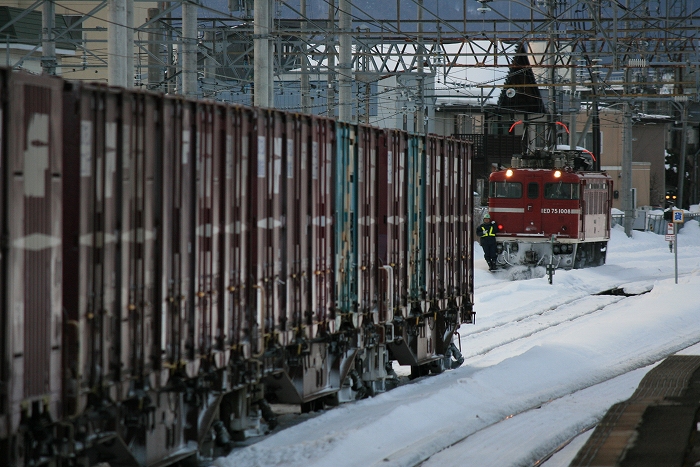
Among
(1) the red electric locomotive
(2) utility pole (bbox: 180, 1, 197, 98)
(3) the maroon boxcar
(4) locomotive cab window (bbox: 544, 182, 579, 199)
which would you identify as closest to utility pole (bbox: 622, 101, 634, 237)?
(1) the red electric locomotive

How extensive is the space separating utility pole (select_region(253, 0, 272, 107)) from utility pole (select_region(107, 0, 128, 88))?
204 inches

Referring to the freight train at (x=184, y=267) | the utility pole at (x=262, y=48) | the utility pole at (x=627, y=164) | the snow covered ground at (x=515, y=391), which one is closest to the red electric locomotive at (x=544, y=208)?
the snow covered ground at (x=515, y=391)

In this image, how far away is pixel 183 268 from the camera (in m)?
8.66

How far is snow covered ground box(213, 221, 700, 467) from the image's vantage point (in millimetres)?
10055

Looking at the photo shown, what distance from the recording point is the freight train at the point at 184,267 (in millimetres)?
6855

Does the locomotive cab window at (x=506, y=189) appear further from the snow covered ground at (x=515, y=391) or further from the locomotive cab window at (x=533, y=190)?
the snow covered ground at (x=515, y=391)

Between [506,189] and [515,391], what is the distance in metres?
20.9

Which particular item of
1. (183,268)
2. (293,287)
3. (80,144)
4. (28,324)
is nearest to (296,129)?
(293,287)

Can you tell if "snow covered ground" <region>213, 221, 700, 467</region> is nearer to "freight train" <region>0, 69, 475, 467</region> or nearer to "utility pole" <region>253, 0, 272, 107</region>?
"freight train" <region>0, 69, 475, 467</region>

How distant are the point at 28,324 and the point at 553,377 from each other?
9619 millimetres

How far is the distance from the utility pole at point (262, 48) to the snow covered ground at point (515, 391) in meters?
6.50

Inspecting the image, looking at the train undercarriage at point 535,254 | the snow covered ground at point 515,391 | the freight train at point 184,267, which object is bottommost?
the snow covered ground at point 515,391

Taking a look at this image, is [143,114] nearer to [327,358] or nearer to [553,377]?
[327,358]

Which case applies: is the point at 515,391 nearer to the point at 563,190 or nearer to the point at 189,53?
the point at 189,53
